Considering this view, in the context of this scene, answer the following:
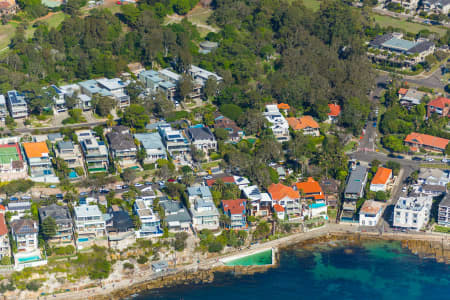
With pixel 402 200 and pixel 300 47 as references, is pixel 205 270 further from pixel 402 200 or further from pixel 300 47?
pixel 300 47

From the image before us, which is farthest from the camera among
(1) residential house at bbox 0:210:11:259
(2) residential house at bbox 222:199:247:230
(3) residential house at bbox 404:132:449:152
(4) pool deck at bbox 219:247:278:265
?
(3) residential house at bbox 404:132:449:152

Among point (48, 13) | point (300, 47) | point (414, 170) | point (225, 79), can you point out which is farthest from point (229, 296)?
point (48, 13)

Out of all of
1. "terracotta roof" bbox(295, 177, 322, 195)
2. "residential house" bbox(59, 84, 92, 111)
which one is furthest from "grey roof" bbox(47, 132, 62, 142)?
"terracotta roof" bbox(295, 177, 322, 195)

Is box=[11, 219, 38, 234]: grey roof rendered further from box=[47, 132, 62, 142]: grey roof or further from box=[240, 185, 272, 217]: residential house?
box=[240, 185, 272, 217]: residential house

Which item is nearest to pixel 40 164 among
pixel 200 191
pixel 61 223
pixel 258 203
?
pixel 61 223

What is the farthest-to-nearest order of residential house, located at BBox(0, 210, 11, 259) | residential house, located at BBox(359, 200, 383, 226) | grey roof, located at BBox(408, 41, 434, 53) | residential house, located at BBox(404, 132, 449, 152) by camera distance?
grey roof, located at BBox(408, 41, 434, 53), residential house, located at BBox(404, 132, 449, 152), residential house, located at BBox(359, 200, 383, 226), residential house, located at BBox(0, 210, 11, 259)

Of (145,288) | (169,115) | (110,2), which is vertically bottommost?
(145,288)

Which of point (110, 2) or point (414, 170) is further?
point (110, 2)

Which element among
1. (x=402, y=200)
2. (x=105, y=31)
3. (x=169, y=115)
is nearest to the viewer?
(x=402, y=200)
